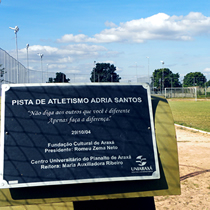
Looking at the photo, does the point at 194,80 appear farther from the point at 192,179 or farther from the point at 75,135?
the point at 75,135

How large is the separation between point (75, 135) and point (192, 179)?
3.88m

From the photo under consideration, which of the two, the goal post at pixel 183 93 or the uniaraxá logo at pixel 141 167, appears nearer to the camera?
the uniaraxá logo at pixel 141 167

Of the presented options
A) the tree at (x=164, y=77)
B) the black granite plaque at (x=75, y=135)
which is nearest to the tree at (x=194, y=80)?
the tree at (x=164, y=77)

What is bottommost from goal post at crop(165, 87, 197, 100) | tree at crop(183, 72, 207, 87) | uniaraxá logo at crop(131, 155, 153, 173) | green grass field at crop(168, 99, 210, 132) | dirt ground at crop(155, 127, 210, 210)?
dirt ground at crop(155, 127, 210, 210)

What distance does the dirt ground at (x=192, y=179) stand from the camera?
4691 mm

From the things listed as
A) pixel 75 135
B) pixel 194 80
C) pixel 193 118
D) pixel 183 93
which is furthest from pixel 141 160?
pixel 194 80

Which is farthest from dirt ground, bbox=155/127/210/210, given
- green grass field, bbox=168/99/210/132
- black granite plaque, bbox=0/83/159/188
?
green grass field, bbox=168/99/210/132

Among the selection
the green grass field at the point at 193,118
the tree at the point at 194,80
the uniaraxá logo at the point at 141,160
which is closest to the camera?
the uniaraxá logo at the point at 141,160

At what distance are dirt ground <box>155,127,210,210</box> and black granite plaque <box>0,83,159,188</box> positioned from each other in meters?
1.96

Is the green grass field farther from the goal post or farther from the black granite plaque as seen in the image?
the goal post

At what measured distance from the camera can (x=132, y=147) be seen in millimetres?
3070

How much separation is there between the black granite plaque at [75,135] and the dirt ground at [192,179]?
1.96 meters

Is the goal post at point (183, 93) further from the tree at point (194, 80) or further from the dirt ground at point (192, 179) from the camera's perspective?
the dirt ground at point (192, 179)

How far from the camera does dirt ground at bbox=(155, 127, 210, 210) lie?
469 cm
